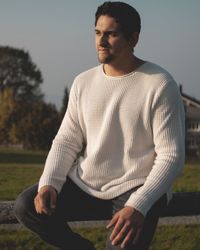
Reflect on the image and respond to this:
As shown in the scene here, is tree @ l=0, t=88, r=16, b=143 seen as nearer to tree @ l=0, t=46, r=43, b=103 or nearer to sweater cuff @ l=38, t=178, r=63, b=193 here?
tree @ l=0, t=46, r=43, b=103

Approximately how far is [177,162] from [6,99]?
2088 inches

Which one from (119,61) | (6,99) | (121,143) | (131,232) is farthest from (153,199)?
(6,99)

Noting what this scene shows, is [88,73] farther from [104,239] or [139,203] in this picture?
[104,239]

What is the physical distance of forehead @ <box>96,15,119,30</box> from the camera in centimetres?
309

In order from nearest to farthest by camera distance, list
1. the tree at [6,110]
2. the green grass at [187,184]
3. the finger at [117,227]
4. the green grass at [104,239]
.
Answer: the finger at [117,227] < the green grass at [104,239] < the green grass at [187,184] < the tree at [6,110]

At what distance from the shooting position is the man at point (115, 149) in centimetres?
294

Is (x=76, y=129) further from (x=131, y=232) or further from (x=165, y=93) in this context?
(x=131, y=232)

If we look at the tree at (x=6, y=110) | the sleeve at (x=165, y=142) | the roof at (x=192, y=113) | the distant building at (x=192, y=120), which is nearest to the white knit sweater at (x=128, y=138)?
the sleeve at (x=165, y=142)

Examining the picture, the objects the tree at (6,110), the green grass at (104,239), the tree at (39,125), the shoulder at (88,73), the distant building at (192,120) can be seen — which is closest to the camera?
the shoulder at (88,73)

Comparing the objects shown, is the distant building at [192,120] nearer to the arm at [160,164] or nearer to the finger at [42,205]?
the arm at [160,164]

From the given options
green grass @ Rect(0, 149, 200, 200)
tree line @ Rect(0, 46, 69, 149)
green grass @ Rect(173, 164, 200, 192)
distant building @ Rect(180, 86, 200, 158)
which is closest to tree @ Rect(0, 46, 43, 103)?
tree line @ Rect(0, 46, 69, 149)

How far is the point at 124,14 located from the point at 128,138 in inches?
28.4

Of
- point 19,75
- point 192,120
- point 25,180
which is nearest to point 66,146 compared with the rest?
point 25,180

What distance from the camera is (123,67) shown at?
319 cm
